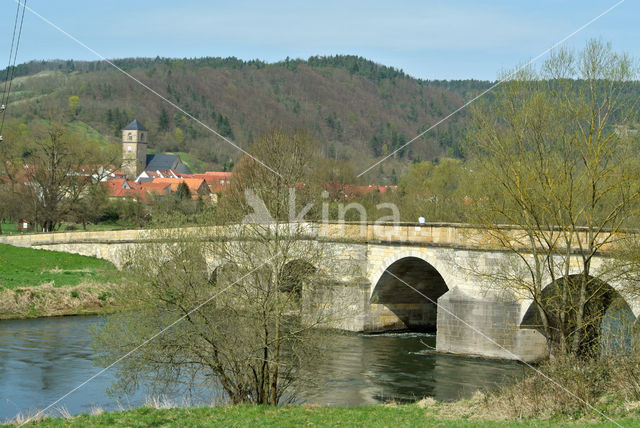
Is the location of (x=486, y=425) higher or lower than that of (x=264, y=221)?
lower

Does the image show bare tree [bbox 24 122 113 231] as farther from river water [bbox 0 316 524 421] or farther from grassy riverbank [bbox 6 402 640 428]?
grassy riverbank [bbox 6 402 640 428]

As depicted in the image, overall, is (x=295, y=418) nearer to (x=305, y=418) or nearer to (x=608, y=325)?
(x=305, y=418)

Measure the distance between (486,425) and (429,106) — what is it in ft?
572

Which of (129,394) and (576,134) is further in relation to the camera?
(129,394)

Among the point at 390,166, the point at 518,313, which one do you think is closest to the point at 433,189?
the point at 518,313

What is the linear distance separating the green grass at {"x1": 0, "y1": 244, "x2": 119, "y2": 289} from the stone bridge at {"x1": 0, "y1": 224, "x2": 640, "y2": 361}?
26.5 ft

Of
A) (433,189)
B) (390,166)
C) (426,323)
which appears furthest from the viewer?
(390,166)

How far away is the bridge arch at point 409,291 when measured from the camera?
3222 cm

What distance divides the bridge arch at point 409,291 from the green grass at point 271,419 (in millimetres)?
15837

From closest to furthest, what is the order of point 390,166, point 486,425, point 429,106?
point 486,425 → point 390,166 → point 429,106

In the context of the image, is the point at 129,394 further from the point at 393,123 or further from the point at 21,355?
the point at 393,123

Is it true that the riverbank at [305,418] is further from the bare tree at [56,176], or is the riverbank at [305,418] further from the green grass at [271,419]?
the bare tree at [56,176]

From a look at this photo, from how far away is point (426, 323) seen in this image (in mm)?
35031

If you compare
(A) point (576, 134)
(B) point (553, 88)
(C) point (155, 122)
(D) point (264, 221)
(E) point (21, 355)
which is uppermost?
(C) point (155, 122)
